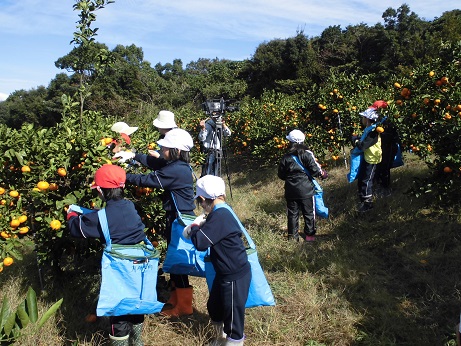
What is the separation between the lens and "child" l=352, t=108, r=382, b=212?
17.1ft

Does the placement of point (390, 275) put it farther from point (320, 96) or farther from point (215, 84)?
point (215, 84)

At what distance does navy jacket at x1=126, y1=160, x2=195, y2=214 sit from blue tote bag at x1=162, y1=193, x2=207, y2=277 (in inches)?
5.2

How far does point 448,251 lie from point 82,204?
3.70 m

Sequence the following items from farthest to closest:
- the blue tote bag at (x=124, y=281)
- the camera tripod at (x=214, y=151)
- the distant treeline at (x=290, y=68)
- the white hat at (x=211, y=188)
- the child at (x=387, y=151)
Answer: the distant treeline at (x=290, y=68), the camera tripod at (x=214, y=151), the child at (x=387, y=151), the white hat at (x=211, y=188), the blue tote bag at (x=124, y=281)

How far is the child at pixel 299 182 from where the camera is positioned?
4.86 m

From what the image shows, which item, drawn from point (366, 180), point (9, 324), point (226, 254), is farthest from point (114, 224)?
point (366, 180)

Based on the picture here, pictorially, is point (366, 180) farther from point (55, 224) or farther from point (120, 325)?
point (55, 224)

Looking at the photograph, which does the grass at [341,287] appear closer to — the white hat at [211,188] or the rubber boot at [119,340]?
the rubber boot at [119,340]

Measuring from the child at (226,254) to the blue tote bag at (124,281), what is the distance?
38 cm

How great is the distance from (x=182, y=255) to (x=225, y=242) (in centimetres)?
63

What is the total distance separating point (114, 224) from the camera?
2594 mm

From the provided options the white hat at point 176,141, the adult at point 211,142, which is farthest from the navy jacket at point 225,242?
the adult at point 211,142

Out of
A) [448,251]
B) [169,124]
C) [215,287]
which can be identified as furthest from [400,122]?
[215,287]

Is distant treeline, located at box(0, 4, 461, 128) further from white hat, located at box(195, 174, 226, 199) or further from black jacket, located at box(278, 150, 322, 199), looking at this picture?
white hat, located at box(195, 174, 226, 199)
